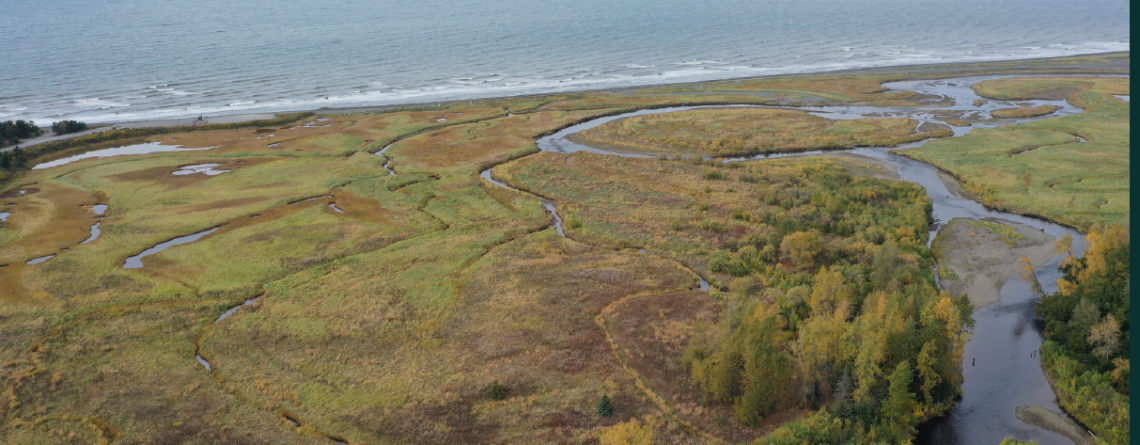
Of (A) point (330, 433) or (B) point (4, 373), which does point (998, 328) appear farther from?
(B) point (4, 373)

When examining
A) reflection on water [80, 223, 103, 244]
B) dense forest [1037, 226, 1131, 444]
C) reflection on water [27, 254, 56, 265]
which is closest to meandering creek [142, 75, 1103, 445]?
reflection on water [80, 223, 103, 244]

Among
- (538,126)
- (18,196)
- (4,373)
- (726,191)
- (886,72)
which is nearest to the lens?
(4,373)

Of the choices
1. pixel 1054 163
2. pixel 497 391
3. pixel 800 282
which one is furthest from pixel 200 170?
pixel 1054 163

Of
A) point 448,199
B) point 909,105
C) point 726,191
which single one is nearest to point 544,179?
point 448,199

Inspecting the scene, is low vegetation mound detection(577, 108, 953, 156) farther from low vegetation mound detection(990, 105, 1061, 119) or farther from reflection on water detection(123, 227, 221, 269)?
reflection on water detection(123, 227, 221, 269)

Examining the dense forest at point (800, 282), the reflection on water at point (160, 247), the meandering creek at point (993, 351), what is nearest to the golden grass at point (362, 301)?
the dense forest at point (800, 282)
